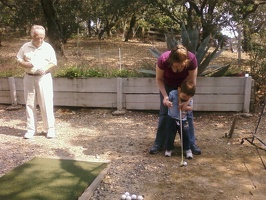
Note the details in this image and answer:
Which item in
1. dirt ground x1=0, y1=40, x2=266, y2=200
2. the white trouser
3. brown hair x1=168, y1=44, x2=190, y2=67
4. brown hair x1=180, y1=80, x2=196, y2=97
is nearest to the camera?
dirt ground x1=0, y1=40, x2=266, y2=200

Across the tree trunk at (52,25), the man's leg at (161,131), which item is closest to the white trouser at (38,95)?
the man's leg at (161,131)

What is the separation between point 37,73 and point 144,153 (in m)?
1.75

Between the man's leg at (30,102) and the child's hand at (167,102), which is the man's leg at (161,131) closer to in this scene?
the child's hand at (167,102)

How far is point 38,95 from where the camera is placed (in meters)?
4.41

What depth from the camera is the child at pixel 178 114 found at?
11.3 ft

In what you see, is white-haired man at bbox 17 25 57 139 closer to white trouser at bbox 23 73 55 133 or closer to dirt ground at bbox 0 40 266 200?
white trouser at bbox 23 73 55 133

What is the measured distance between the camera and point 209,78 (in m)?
5.26

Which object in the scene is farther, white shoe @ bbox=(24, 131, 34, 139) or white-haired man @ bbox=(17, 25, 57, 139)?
white shoe @ bbox=(24, 131, 34, 139)

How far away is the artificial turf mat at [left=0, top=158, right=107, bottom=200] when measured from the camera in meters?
2.87

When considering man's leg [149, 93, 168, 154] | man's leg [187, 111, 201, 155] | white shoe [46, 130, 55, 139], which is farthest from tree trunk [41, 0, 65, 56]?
man's leg [187, 111, 201, 155]

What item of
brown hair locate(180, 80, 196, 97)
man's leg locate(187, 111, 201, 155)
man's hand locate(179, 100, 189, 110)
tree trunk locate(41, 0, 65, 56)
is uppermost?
tree trunk locate(41, 0, 65, 56)

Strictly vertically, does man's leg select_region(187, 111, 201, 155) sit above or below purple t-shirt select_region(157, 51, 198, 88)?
below

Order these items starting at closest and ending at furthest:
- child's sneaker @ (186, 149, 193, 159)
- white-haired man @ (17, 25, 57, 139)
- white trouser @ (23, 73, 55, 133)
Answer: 1. child's sneaker @ (186, 149, 193, 159)
2. white-haired man @ (17, 25, 57, 139)
3. white trouser @ (23, 73, 55, 133)

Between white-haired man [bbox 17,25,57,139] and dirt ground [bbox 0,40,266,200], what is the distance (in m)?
0.28
